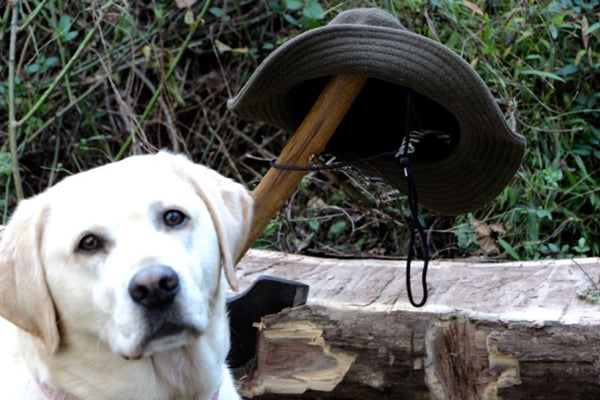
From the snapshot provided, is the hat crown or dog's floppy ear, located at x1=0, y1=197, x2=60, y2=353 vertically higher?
the hat crown

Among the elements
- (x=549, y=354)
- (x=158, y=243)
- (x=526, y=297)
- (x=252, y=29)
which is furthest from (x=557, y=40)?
(x=158, y=243)

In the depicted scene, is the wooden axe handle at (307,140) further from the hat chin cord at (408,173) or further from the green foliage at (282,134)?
the green foliage at (282,134)

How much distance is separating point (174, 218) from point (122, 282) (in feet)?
0.81

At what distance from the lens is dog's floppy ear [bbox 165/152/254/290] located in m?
2.41

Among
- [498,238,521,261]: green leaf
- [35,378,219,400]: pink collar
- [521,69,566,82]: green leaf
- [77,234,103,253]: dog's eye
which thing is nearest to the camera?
[77,234,103,253]: dog's eye

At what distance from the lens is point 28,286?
7.51 ft

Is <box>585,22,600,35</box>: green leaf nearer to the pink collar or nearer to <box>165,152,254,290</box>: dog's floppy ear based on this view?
<box>165,152,254,290</box>: dog's floppy ear

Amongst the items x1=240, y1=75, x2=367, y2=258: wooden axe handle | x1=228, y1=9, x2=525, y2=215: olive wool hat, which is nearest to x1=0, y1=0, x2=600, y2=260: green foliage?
x1=228, y1=9, x2=525, y2=215: olive wool hat

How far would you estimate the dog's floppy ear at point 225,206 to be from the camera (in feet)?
7.91

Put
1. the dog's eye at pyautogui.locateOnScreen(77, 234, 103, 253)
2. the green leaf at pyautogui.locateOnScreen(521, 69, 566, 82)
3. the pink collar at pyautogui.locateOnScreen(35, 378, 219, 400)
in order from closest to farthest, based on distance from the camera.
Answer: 1. the dog's eye at pyautogui.locateOnScreen(77, 234, 103, 253)
2. the pink collar at pyautogui.locateOnScreen(35, 378, 219, 400)
3. the green leaf at pyautogui.locateOnScreen(521, 69, 566, 82)

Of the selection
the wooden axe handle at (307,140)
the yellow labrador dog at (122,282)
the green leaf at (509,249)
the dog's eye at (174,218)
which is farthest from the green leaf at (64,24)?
the dog's eye at (174,218)

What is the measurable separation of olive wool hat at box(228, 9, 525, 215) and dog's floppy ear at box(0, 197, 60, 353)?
3.16ft

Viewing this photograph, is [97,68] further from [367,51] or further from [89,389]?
[89,389]

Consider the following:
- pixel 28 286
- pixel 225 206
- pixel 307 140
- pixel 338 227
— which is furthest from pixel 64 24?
pixel 28 286
